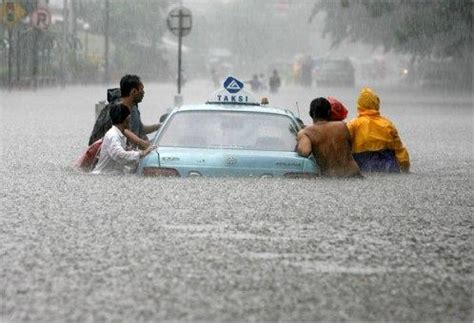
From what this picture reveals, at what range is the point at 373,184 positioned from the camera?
1541 centimetres

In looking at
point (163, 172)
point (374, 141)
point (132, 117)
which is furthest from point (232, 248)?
point (374, 141)

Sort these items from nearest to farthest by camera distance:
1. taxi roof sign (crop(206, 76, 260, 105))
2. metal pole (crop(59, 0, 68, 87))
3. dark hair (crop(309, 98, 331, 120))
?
dark hair (crop(309, 98, 331, 120))
taxi roof sign (crop(206, 76, 260, 105))
metal pole (crop(59, 0, 68, 87))

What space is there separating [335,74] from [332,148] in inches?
2788

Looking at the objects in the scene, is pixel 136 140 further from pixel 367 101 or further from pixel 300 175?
pixel 367 101

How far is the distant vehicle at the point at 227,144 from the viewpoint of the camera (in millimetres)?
14562

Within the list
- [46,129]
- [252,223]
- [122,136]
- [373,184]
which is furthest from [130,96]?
[46,129]

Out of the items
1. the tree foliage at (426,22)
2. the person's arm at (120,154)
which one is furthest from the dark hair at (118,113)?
the tree foliage at (426,22)

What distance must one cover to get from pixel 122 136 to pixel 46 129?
522 inches

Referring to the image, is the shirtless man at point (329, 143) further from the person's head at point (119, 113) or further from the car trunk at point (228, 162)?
the person's head at point (119, 113)

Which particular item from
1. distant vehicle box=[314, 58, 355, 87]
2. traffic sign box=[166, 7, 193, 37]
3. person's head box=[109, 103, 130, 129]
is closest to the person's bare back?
person's head box=[109, 103, 130, 129]

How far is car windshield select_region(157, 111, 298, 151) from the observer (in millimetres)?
15086

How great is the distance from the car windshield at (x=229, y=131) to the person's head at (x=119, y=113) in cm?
63

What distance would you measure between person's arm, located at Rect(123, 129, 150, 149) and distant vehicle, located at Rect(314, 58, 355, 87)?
70459mm

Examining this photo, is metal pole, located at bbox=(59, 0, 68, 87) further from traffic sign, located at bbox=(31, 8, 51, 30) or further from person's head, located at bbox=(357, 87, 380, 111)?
person's head, located at bbox=(357, 87, 380, 111)
